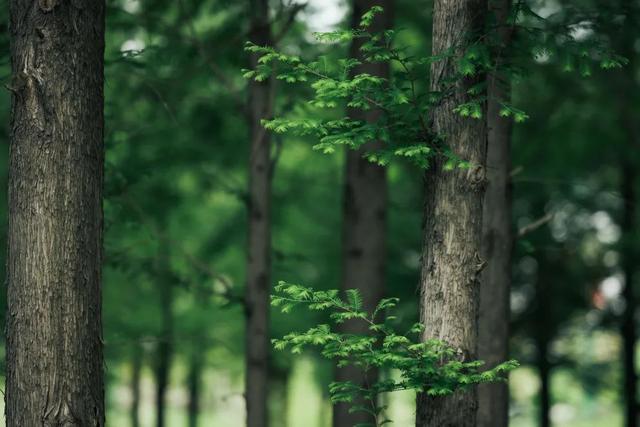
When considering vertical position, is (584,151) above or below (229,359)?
above

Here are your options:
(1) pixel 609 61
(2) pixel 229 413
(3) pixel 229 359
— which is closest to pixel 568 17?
(1) pixel 609 61

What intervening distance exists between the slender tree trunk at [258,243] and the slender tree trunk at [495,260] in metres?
2.56

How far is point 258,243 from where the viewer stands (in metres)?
10.1

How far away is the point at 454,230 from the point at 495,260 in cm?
322

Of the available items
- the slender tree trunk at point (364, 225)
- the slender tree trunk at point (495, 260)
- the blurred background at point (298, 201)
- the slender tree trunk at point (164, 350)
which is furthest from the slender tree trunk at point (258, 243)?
the slender tree trunk at point (164, 350)

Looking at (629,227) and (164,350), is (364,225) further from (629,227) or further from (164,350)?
(164,350)

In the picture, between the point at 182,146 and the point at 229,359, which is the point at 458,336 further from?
the point at 229,359

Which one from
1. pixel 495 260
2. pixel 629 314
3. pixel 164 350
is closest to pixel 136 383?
pixel 164 350

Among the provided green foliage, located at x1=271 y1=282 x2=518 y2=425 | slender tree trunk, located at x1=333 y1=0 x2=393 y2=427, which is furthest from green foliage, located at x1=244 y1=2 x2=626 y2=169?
slender tree trunk, located at x1=333 y1=0 x2=393 y2=427

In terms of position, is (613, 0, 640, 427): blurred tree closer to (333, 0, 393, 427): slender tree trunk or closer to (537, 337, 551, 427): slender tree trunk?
(537, 337, 551, 427): slender tree trunk

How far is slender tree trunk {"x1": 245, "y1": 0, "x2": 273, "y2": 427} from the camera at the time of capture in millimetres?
9898

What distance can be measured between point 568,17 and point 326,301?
14.6 feet

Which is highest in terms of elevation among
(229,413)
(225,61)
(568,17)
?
(225,61)

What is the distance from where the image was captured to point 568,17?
8484mm
